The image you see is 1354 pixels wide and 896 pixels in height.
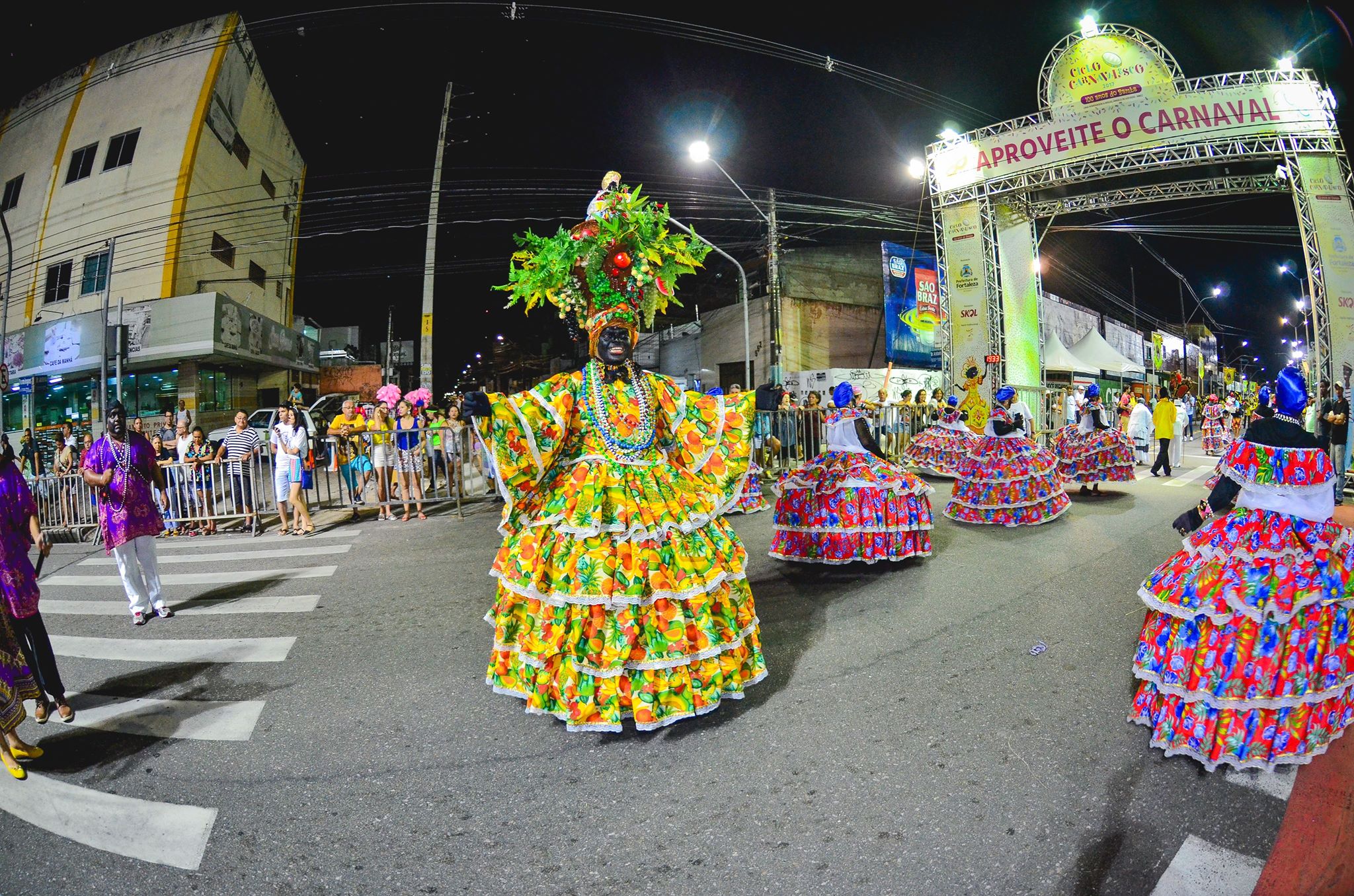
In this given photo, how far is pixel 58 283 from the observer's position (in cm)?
2245

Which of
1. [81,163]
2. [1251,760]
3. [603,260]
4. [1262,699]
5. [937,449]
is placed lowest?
[1251,760]

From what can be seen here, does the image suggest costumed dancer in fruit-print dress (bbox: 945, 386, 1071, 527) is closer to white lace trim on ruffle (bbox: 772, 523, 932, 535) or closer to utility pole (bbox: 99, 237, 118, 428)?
white lace trim on ruffle (bbox: 772, 523, 932, 535)

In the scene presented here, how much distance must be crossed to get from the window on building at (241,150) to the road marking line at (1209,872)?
31750 mm

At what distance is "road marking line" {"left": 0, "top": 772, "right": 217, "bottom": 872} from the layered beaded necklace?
2460mm

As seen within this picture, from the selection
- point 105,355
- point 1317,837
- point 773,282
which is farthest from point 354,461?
point 773,282

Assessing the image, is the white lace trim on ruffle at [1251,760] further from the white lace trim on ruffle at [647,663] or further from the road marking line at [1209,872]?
the white lace trim on ruffle at [647,663]

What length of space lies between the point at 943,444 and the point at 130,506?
39.7ft

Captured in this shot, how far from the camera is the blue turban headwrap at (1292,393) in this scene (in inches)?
116

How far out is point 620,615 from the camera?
3.09m

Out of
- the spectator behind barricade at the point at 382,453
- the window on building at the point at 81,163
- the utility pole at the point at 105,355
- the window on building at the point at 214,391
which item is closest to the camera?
the spectator behind barricade at the point at 382,453

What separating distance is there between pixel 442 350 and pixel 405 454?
43.2 m

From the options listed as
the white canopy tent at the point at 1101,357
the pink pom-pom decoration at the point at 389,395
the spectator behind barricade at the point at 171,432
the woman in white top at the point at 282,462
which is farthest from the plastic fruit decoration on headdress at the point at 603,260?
the white canopy tent at the point at 1101,357

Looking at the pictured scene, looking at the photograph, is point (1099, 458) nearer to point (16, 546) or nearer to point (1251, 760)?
point (1251, 760)

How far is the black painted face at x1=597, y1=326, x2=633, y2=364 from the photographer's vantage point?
362cm
